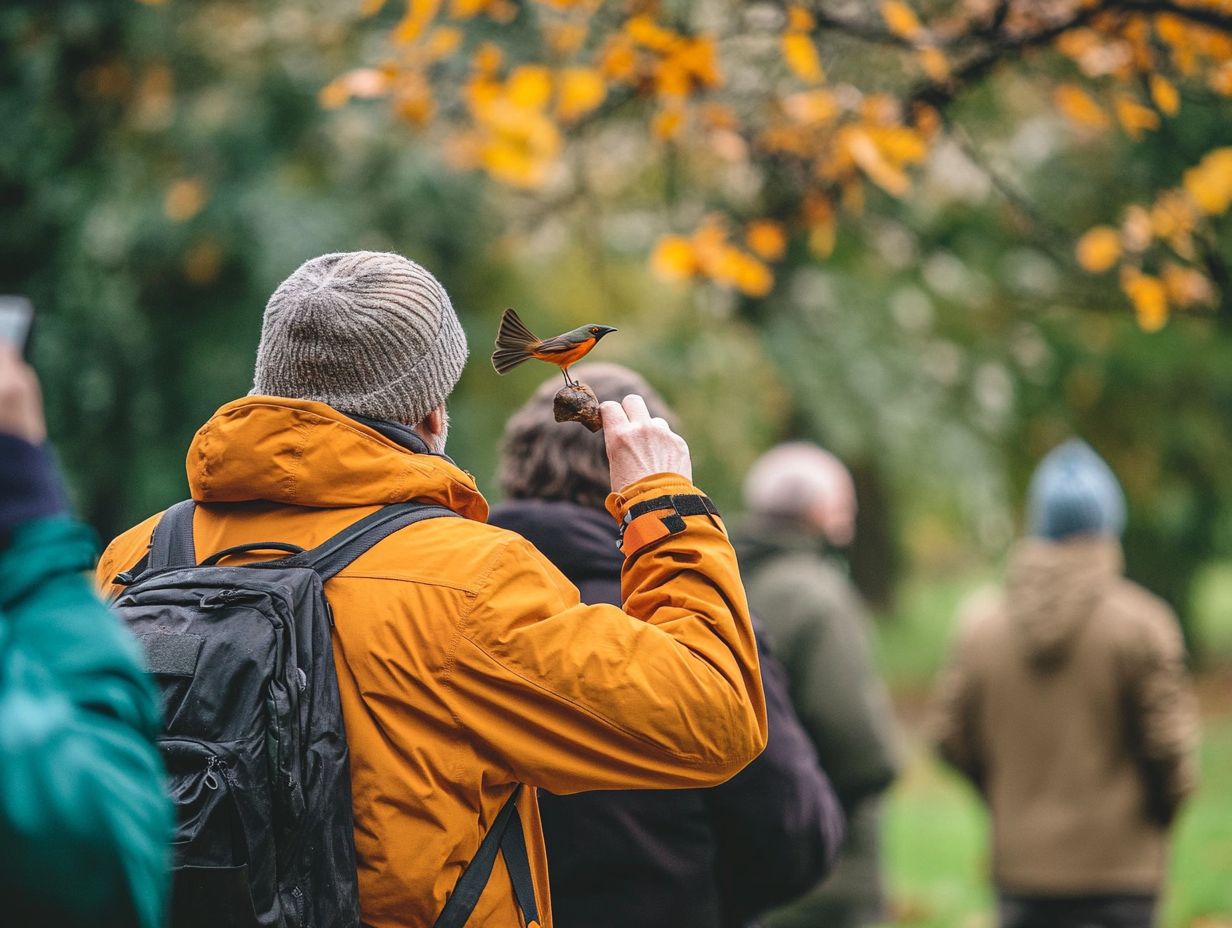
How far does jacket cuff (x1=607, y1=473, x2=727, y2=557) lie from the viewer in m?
1.81

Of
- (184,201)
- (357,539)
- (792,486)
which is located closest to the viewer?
(357,539)

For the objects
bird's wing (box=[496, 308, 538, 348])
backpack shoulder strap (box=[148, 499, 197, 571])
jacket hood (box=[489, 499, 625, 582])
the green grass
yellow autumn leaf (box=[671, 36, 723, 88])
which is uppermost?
yellow autumn leaf (box=[671, 36, 723, 88])

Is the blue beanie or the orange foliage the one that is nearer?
the orange foliage

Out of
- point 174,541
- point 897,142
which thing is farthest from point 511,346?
point 897,142

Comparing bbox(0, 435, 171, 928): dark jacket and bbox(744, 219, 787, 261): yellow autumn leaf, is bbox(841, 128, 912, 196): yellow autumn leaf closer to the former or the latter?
bbox(744, 219, 787, 261): yellow autumn leaf

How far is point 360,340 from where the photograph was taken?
1.84 m

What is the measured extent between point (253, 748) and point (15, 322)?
1.92 ft

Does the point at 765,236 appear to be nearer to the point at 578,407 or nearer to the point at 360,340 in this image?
the point at 578,407

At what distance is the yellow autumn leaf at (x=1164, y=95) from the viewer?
2949 mm

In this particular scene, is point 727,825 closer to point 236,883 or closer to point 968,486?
point 236,883

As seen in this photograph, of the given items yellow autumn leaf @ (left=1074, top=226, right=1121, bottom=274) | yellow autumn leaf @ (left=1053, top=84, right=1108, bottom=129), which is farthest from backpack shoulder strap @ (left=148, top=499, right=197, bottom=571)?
yellow autumn leaf @ (left=1053, top=84, right=1108, bottom=129)

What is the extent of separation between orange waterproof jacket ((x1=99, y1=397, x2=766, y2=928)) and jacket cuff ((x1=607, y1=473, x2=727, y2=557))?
0.06 ft

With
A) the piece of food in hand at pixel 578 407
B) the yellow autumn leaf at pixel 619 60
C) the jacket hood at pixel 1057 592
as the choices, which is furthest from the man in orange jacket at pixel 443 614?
the jacket hood at pixel 1057 592

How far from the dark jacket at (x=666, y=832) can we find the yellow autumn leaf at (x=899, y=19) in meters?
1.32
